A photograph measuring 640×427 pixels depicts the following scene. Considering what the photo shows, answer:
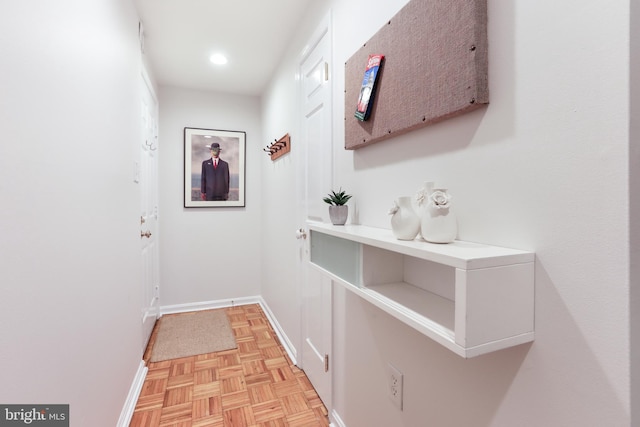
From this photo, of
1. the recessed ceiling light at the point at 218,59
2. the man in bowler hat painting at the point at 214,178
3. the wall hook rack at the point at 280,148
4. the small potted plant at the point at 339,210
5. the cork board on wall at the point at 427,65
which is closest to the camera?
the cork board on wall at the point at 427,65

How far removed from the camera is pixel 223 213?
3436 mm

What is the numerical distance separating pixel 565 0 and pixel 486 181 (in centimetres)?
37

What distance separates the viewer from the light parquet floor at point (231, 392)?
169 centimetres

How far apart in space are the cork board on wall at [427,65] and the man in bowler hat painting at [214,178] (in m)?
2.47

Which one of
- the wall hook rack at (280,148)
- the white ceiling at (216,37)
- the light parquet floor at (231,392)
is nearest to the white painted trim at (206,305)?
the light parquet floor at (231,392)

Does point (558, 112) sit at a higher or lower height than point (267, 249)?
higher

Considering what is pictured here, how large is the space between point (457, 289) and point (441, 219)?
0.68 feet

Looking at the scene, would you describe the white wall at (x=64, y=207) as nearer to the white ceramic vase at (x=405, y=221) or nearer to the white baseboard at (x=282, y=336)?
the white ceramic vase at (x=405, y=221)

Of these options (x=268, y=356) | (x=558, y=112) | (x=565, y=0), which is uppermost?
(x=565, y=0)

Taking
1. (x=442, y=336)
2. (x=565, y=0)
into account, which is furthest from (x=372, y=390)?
(x=565, y=0)

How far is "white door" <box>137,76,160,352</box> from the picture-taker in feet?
7.84

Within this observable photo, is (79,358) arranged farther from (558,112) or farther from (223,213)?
(223,213)

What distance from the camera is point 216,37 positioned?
2.30 m

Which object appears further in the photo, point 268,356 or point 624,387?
point 268,356
